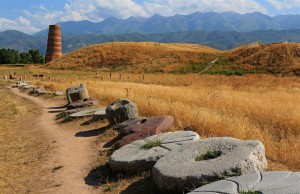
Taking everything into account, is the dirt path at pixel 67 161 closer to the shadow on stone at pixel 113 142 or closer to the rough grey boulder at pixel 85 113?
the shadow on stone at pixel 113 142

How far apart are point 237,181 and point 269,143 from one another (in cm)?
371

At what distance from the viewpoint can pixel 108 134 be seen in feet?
37.1

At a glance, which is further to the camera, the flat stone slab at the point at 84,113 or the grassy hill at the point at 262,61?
the grassy hill at the point at 262,61

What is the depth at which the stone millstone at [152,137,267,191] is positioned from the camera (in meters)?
5.58

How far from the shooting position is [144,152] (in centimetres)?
774

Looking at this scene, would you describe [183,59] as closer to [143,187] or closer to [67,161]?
[67,161]

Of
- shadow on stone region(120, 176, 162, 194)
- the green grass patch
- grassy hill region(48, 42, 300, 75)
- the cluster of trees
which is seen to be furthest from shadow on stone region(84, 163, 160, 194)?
the cluster of trees

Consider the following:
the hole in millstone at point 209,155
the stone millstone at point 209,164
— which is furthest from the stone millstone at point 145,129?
the hole in millstone at point 209,155

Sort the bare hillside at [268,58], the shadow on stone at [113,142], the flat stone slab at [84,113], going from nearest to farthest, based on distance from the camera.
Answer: the shadow on stone at [113,142]
the flat stone slab at [84,113]
the bare hillside at [268,58]

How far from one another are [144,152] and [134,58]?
63.7 meters

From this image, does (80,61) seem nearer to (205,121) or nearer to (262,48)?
(262,48)

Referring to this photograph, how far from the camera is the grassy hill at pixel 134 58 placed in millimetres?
63875

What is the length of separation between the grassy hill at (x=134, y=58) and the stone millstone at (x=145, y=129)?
160ft

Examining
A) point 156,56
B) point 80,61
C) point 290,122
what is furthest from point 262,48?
point 290,122
